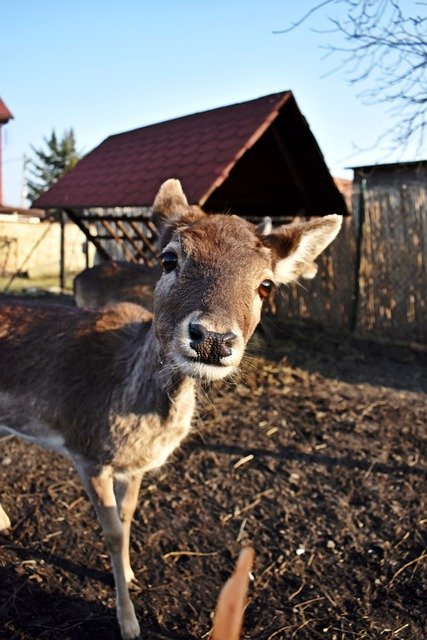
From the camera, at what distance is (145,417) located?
357 cm

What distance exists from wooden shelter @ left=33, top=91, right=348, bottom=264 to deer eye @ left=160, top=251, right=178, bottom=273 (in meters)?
3.97

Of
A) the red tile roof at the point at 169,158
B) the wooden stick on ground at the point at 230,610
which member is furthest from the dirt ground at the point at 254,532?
the red tile roof at the point at 169,158

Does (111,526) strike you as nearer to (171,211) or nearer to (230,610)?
(171,211)

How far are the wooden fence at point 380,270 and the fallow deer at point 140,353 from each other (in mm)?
8099

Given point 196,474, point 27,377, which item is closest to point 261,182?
point 196,474

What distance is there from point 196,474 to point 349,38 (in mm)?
4330

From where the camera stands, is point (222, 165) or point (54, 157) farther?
point (54, 157)

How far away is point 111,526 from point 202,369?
1630 mm

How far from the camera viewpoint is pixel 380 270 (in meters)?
11.6

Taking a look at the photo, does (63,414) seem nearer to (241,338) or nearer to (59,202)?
(241,338)

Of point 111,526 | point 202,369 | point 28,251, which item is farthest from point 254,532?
point 28,251

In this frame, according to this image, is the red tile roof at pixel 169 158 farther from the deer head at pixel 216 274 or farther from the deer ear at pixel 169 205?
the deer head at pixel 216 274

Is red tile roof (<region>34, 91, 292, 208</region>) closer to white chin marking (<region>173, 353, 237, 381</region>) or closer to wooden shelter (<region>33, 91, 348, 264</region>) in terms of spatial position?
wooden shelter (<region>33, 91, 348, 264</region>)

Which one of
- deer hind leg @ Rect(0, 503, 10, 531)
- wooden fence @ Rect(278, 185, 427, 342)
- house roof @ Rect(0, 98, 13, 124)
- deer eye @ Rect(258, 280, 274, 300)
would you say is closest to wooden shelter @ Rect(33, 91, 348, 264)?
wooden fence @ Rect(278, 185, 427, 342)
